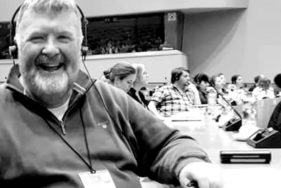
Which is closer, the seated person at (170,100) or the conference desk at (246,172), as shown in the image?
the conference desk at (246,172)

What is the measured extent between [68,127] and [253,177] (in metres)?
0.60

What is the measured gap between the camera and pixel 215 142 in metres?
2.46

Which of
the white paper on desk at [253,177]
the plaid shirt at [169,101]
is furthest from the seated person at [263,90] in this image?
the white paper on desk at [253,177]

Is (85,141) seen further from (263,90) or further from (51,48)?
(263,90)

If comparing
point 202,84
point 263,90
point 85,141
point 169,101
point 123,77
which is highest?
point 85,141

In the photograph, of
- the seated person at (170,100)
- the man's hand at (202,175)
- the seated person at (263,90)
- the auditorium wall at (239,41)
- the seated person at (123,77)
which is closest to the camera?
the man's hand at (202,175)

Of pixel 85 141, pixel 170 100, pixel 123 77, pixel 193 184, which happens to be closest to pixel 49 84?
pixel 85 141

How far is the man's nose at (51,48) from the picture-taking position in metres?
1.43

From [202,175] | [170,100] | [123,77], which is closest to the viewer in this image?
[202,175]

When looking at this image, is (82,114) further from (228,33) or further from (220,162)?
(228,33)

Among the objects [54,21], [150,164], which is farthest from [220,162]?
[54,21]

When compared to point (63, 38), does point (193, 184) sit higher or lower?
lower

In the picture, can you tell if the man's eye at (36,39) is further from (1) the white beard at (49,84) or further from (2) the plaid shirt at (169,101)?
(2) the plaid shirt at (169,101)

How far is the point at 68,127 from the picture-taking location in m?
1.43
